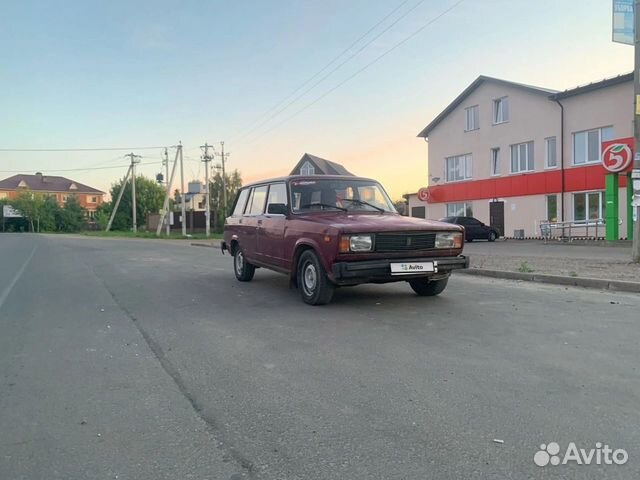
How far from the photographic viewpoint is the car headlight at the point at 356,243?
6.68 meters

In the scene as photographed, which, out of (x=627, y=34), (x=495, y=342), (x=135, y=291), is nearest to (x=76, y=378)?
(x=495, y=342)

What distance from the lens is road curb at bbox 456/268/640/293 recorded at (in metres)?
8.78

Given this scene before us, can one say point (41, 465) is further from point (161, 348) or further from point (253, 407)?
point (161, 348)

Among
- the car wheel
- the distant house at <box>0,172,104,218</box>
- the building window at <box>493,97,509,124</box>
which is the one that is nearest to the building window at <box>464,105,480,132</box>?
the building window at <box>493,97,509,124</box>

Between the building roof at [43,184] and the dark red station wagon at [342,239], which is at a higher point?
the building roof at [43,184]

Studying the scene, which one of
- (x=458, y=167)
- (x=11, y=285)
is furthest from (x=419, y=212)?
(x=11, y=285)

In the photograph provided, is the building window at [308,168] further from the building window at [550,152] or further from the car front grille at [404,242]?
the car front grille at [404,242]

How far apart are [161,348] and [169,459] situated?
2.49 meters

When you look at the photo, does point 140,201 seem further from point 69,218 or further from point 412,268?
point 412,268

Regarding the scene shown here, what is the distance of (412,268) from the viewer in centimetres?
693

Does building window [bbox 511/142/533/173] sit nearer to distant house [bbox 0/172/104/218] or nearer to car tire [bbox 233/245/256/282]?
car tire [bbox 233/245/256/282]

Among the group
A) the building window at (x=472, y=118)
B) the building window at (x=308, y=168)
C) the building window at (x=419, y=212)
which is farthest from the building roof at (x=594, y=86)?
the building window at (x=308, y=168)

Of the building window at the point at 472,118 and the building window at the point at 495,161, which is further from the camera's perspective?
the building window at the point at 472,118

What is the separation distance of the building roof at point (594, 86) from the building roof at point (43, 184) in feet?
357
